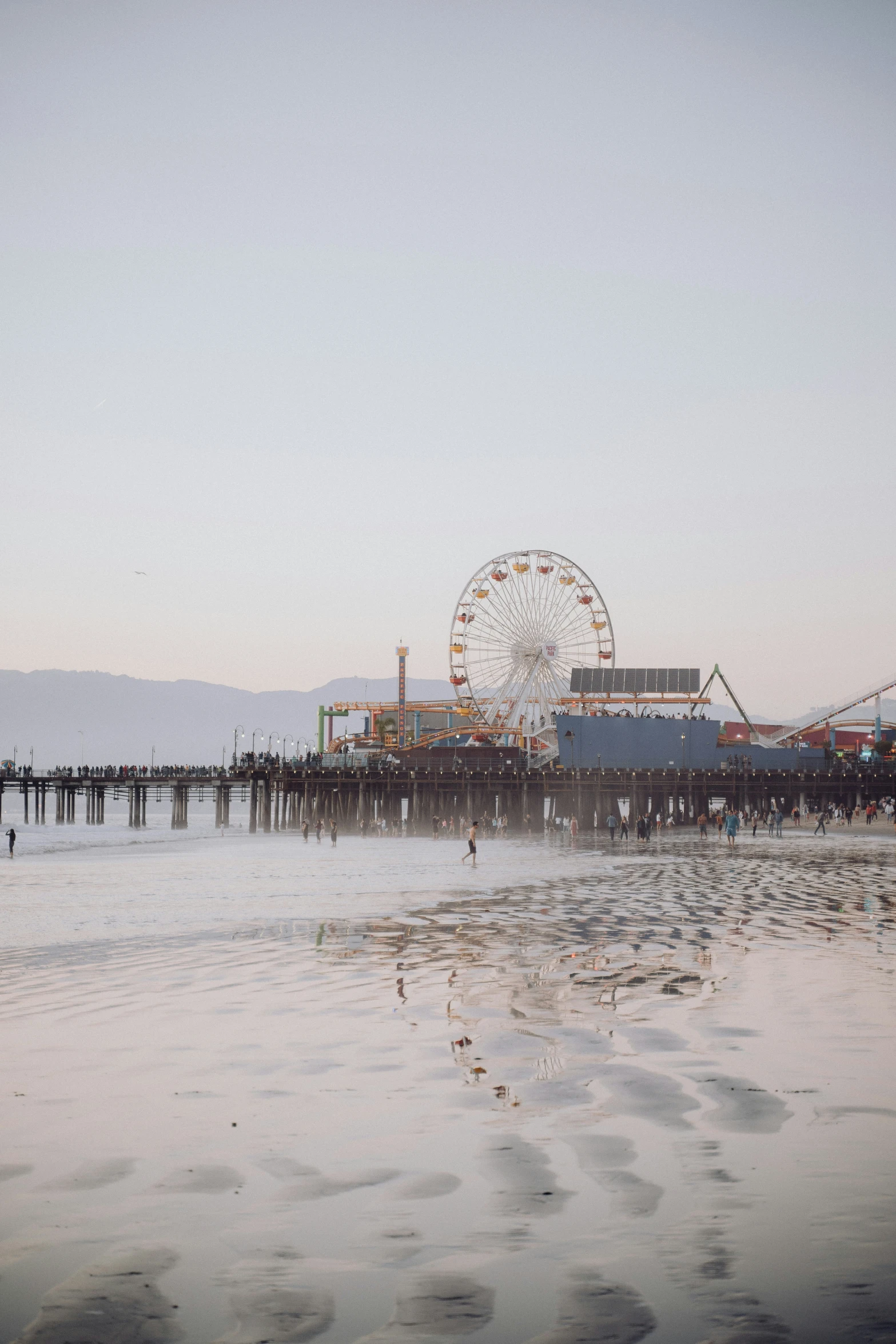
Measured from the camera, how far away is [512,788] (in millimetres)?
74438

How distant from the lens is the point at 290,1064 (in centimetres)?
895

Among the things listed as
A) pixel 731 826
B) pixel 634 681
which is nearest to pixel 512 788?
pixel 634 681

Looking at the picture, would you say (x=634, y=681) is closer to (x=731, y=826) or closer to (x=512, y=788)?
(x=512, y=788)

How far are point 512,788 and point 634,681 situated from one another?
22.8m

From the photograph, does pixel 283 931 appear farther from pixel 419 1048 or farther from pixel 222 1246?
pixel 222 1246

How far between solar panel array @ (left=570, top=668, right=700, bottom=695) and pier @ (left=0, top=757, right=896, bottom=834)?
33.1 ft

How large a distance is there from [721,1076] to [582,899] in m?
14.4

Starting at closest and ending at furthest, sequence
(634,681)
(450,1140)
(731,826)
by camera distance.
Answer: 1. (450,1140)
2. (731,826)
3. (634,681)

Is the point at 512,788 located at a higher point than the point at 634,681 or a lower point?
lower

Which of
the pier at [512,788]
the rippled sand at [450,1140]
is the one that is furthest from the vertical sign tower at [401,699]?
the rippled sand at [450,1140]

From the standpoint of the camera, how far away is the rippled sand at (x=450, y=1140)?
15.8 ft

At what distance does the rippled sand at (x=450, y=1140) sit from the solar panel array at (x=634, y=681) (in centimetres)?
7493

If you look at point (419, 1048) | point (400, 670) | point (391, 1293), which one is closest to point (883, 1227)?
point (391, 1293)

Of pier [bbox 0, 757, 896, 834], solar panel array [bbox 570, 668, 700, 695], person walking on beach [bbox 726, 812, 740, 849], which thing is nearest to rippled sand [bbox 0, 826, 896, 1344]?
person walking on beach [bbox 726, 812, 740, 849]
